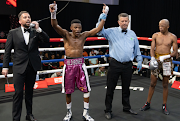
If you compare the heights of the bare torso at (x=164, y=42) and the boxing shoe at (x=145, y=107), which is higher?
the bare torso at (x=164, y=42)

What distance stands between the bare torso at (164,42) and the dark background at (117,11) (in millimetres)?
4458

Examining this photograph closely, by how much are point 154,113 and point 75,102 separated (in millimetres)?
1257

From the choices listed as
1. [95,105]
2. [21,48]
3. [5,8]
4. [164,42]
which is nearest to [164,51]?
[164,42]

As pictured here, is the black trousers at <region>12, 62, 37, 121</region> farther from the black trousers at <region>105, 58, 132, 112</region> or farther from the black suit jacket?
the black trousers at <region>105, 58, 132, 112</region>

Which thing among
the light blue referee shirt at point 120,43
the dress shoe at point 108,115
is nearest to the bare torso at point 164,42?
the light blue referee shirt at point 120,43

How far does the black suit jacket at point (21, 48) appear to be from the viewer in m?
2.24

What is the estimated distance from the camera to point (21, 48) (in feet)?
7.39

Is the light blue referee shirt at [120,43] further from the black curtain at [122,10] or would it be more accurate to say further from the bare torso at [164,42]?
the black curtain at [122,10]

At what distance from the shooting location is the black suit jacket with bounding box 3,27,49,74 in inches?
88.0

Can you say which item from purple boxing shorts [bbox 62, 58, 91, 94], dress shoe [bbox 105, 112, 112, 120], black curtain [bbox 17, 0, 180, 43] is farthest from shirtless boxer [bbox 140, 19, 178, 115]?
black curtain [bbox 17, 0, 180, 43]

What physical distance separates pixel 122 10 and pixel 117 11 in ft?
0.86

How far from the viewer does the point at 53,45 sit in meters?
7.84

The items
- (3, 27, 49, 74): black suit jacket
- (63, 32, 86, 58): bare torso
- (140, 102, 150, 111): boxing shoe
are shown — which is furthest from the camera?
Answer: (140, 102, 150, 111): boxing shoe

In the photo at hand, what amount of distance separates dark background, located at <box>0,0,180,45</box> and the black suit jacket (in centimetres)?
518
